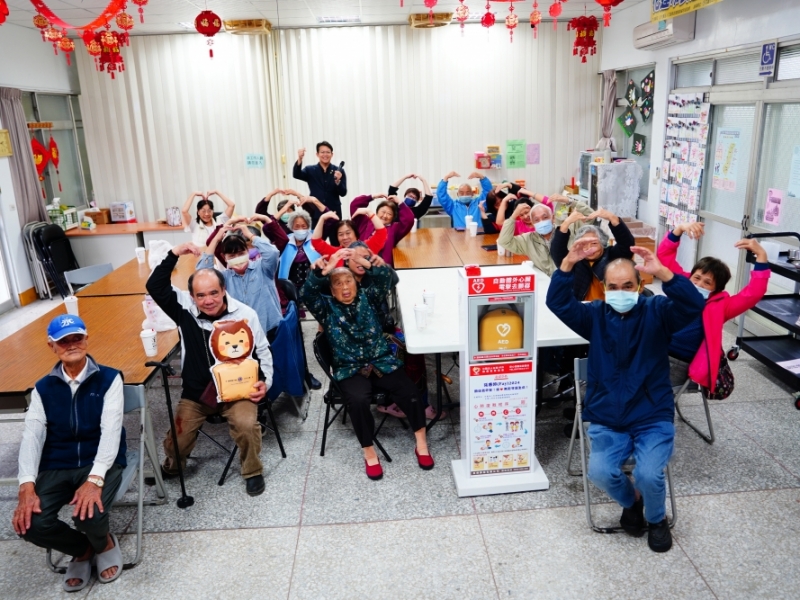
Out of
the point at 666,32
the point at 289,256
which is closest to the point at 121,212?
the point at 289,256

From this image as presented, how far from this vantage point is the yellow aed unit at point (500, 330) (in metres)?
3.22

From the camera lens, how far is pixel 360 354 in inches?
148

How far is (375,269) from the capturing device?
3.85 metres

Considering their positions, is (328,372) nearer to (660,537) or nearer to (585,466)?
(585,466)

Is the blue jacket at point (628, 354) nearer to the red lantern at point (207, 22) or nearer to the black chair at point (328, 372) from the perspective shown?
the black chair at point (328, 372)

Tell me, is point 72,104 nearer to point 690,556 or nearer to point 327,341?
point 327,341

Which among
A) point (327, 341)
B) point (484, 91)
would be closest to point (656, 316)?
point (327, 341)

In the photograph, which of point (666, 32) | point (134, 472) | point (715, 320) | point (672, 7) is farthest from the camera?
point (666, 32)

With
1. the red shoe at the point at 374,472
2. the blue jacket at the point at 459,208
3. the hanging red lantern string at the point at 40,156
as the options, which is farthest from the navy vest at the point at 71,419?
the hanging red lantern string at the point at 40,156

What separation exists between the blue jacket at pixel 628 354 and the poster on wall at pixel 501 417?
1.26ft

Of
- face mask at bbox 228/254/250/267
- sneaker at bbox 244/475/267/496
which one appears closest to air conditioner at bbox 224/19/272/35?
face mask at bbox 228/254/250/267

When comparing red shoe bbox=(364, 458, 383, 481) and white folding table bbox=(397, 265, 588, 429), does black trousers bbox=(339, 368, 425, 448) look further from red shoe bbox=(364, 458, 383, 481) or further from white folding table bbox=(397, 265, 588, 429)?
white folding table bbox=(397, 265, 588, 429)

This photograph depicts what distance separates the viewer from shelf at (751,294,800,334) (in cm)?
451

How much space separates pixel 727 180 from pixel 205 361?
5.21 m
